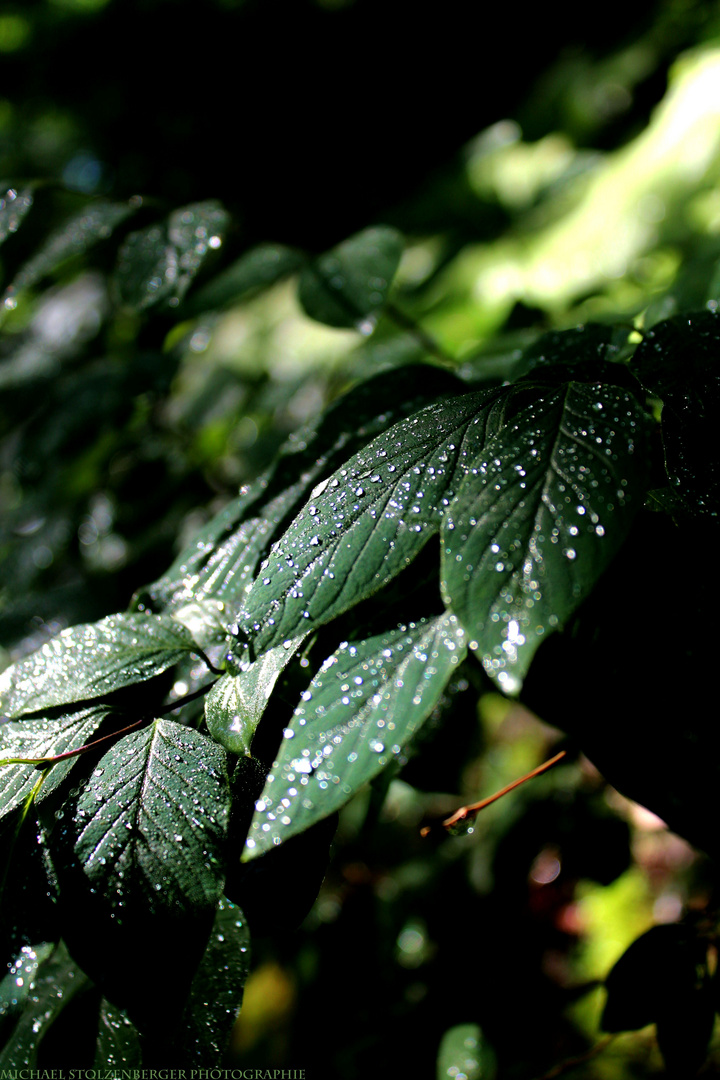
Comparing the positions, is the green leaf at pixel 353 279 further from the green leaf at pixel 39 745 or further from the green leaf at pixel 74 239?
the green leaf at pixel 39 745

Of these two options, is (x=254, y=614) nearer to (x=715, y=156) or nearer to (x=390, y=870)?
(x=390, y=870)

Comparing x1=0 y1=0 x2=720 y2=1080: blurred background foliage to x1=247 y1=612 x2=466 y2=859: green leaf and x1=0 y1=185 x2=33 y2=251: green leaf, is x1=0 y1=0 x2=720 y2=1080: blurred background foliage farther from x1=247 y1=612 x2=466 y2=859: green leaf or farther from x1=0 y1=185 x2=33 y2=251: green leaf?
x1=247 y1=612 x2=466 y2=859: green leaf

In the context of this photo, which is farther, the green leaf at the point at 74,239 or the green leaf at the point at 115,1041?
the green leaf at the point at 74,239

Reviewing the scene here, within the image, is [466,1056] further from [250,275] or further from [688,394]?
[250,275]

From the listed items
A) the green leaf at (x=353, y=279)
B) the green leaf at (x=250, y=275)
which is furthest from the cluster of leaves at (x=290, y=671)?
the green leaf at (x=250, y=275)

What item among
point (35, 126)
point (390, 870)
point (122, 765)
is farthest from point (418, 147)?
point (122, 765)

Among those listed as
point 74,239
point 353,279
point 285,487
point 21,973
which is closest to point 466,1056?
point 21,973

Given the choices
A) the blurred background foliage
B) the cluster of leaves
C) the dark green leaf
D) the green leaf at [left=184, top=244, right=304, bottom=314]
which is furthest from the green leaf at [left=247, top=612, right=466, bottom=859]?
the green leaf at [left=184, top=244, right=304, bottom=314]
